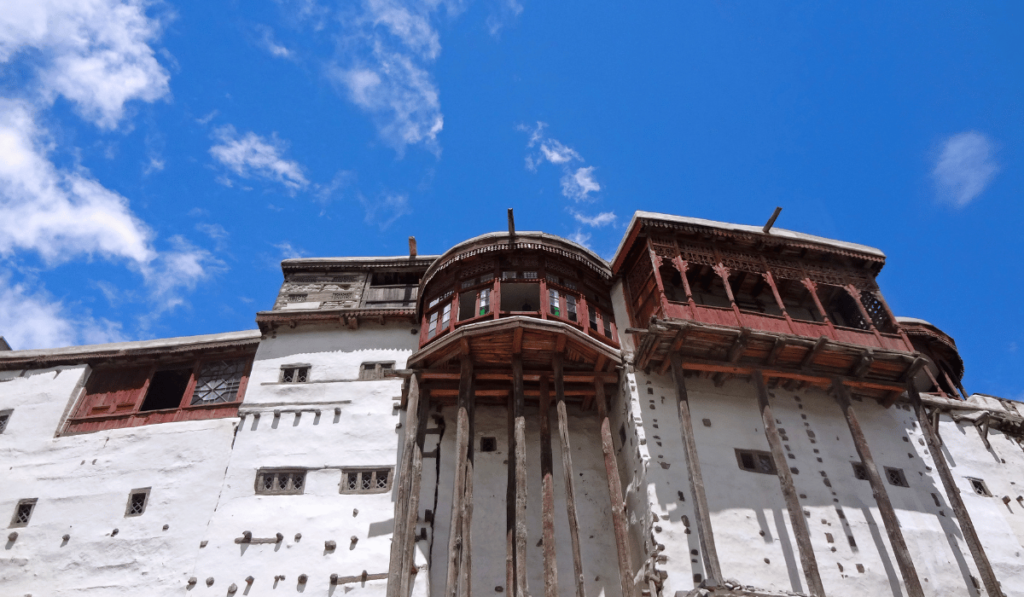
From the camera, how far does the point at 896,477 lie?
674 inches

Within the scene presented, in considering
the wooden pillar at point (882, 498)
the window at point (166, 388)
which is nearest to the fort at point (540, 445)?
the wooden pillar at point (882, 498)

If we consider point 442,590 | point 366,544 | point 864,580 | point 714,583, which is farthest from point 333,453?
point 864,580

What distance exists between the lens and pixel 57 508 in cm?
1764

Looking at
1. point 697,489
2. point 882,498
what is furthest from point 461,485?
point 882,498

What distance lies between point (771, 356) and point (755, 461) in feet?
8.67

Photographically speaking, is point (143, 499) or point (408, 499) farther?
point (143, 499)

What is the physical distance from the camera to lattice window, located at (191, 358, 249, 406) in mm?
19844

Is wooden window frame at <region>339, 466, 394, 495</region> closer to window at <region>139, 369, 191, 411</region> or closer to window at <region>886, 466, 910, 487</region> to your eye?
window at <region>139, 369, 191, 411</region>

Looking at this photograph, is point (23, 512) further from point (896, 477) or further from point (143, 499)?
point (896, 477)

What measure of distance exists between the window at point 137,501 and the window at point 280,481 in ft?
9.93

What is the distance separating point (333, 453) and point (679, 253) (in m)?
10.6

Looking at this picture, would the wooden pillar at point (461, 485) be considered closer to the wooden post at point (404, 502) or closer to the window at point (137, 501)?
the wooden post at point (404, 502)

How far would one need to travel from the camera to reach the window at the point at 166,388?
69.4 feet

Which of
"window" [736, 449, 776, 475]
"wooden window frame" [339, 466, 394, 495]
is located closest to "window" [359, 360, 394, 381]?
"wooden window frame" [339, 466, 394, 495]
